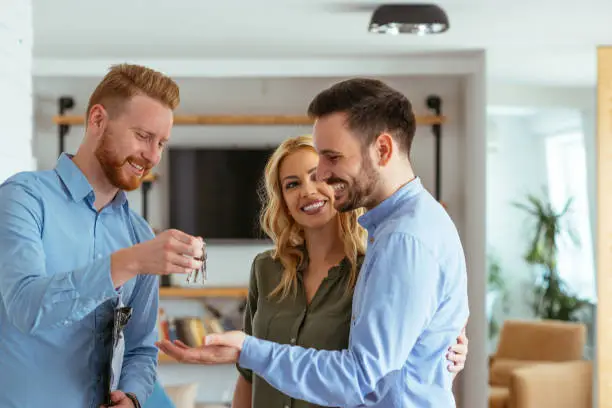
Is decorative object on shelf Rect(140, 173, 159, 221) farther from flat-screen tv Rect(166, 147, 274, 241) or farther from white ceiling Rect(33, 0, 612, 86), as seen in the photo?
white ceiling Rect(33, 0, 612, 86)

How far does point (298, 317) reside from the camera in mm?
2111

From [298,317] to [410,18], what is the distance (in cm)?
256

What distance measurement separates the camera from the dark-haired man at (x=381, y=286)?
1529 mm

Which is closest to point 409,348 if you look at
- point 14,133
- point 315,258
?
point 315,258

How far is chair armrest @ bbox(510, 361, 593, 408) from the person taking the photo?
221 inches

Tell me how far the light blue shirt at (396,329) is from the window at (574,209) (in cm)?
655

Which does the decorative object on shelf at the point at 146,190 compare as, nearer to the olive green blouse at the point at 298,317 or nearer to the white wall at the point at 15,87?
the white wall at the point at 15,87

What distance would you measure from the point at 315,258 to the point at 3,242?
2.90ft

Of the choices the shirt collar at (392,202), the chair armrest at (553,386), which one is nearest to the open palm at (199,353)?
the shirt collar at (392,202)

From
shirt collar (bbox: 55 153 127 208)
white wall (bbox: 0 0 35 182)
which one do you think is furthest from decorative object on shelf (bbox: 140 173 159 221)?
shirt collar (bbox: 55 153 127 208)

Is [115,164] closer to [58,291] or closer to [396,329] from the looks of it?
[58,291]

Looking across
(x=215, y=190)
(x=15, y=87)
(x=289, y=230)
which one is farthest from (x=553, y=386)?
(x=15, y=87)

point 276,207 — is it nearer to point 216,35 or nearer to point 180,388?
point 180,388

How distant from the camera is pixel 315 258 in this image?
223 centimetres
